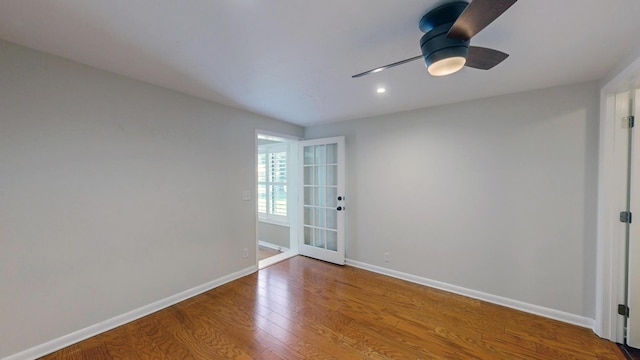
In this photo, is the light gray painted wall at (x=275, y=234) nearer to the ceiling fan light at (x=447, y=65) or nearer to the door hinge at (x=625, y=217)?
the ceiling fan light at (x=447, y=65)

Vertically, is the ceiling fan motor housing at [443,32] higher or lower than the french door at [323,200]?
higher

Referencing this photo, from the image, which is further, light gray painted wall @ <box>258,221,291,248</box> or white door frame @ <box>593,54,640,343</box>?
light gray painted wall @ <box>258,221,291,248</box>

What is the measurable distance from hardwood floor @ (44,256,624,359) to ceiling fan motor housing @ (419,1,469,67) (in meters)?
2.16

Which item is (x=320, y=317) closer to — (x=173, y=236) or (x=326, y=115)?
(x=173, y=236)

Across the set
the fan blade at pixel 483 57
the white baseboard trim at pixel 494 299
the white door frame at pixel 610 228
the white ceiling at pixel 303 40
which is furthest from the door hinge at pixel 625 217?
the fan blade at pixel 483 57

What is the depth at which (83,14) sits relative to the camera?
4.50ft

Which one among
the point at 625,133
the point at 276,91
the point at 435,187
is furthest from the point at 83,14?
the point at 625,133

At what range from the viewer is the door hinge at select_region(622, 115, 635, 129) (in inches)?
78.3

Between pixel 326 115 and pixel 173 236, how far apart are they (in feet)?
8.17

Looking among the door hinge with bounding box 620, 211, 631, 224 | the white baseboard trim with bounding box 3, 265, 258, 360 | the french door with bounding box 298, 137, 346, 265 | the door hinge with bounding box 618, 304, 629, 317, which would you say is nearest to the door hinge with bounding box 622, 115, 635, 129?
the door hinge with bounding box 620, 211, 631, 224

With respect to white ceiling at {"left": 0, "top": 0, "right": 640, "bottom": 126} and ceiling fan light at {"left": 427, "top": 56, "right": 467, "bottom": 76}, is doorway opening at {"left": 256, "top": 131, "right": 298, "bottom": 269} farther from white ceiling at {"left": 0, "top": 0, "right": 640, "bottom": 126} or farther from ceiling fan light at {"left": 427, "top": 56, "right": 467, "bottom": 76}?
ceiling fan light at {"left": 427, "top": 56, "right": 467, "bottom": 76}

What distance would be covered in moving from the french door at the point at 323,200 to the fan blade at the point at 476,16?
100 inches

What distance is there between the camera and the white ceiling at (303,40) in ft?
4.31

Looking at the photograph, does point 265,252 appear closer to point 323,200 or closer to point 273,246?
point 273,246
